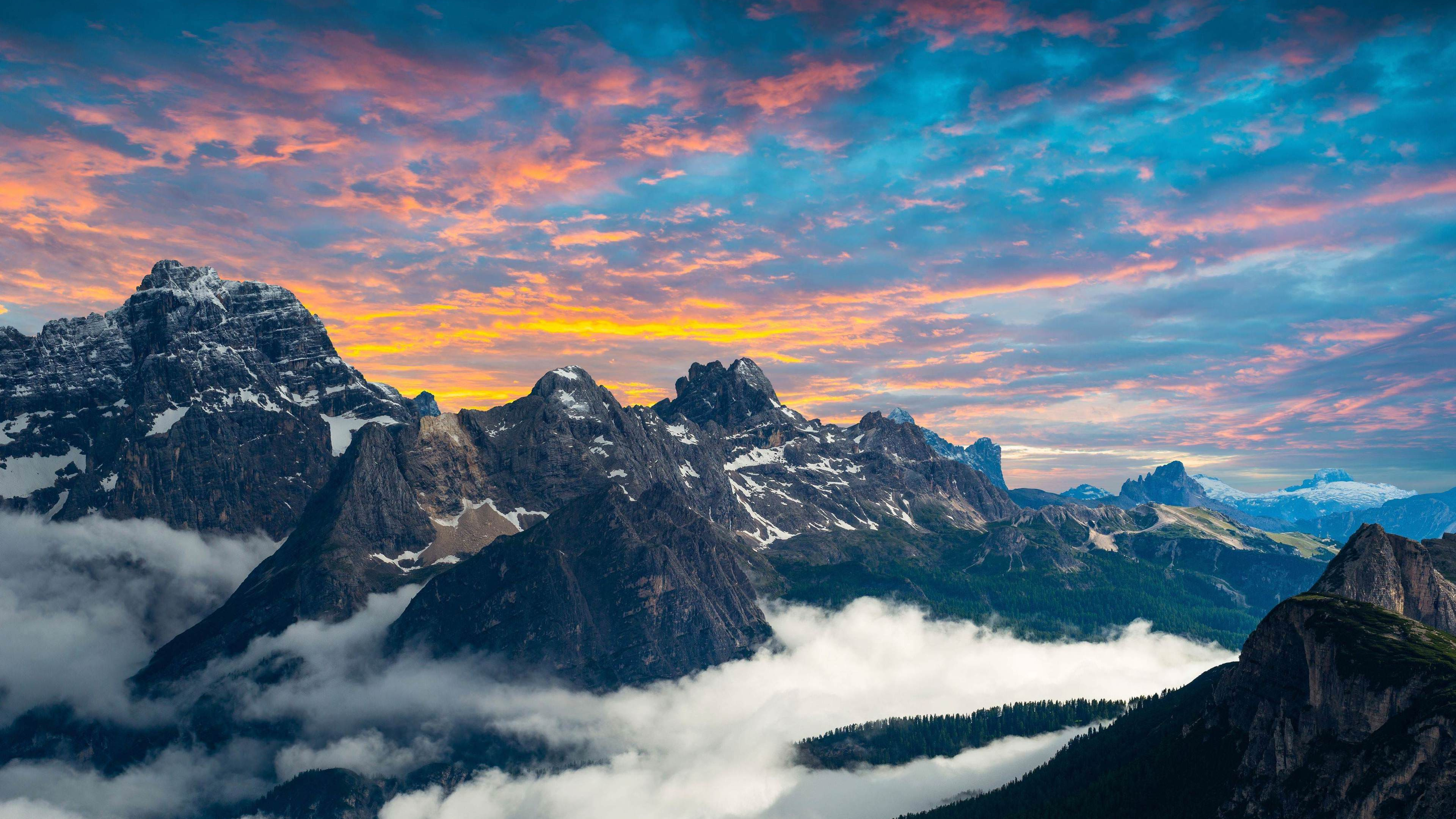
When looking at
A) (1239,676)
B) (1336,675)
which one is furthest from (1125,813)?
(1336,675)

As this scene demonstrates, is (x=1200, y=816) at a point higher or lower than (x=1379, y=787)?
lower

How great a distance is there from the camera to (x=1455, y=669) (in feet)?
493

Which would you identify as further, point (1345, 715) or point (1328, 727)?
point (1328, 727)

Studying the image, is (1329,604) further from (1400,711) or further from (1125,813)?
(1125,813)

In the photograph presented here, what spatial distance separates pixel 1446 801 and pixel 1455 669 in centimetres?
2408

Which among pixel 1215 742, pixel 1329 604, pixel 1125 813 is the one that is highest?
pixel 1329 604

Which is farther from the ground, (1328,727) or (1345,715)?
(1345,715)

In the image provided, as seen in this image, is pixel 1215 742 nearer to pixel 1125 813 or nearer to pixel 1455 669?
pixel 1125 813

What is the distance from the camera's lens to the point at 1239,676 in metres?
193

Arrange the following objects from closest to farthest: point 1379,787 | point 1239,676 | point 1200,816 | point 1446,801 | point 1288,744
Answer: point 1446,801 → point 1379,787 → point 1288,744 → point 1200,816 → point 1239,676

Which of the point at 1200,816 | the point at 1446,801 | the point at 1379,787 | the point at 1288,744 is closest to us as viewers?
the point at 1446,801

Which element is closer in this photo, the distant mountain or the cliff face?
the cliff face

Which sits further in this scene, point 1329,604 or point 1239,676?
point 1239,676

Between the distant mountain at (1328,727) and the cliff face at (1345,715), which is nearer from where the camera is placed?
the cliff face at (1345,715)
